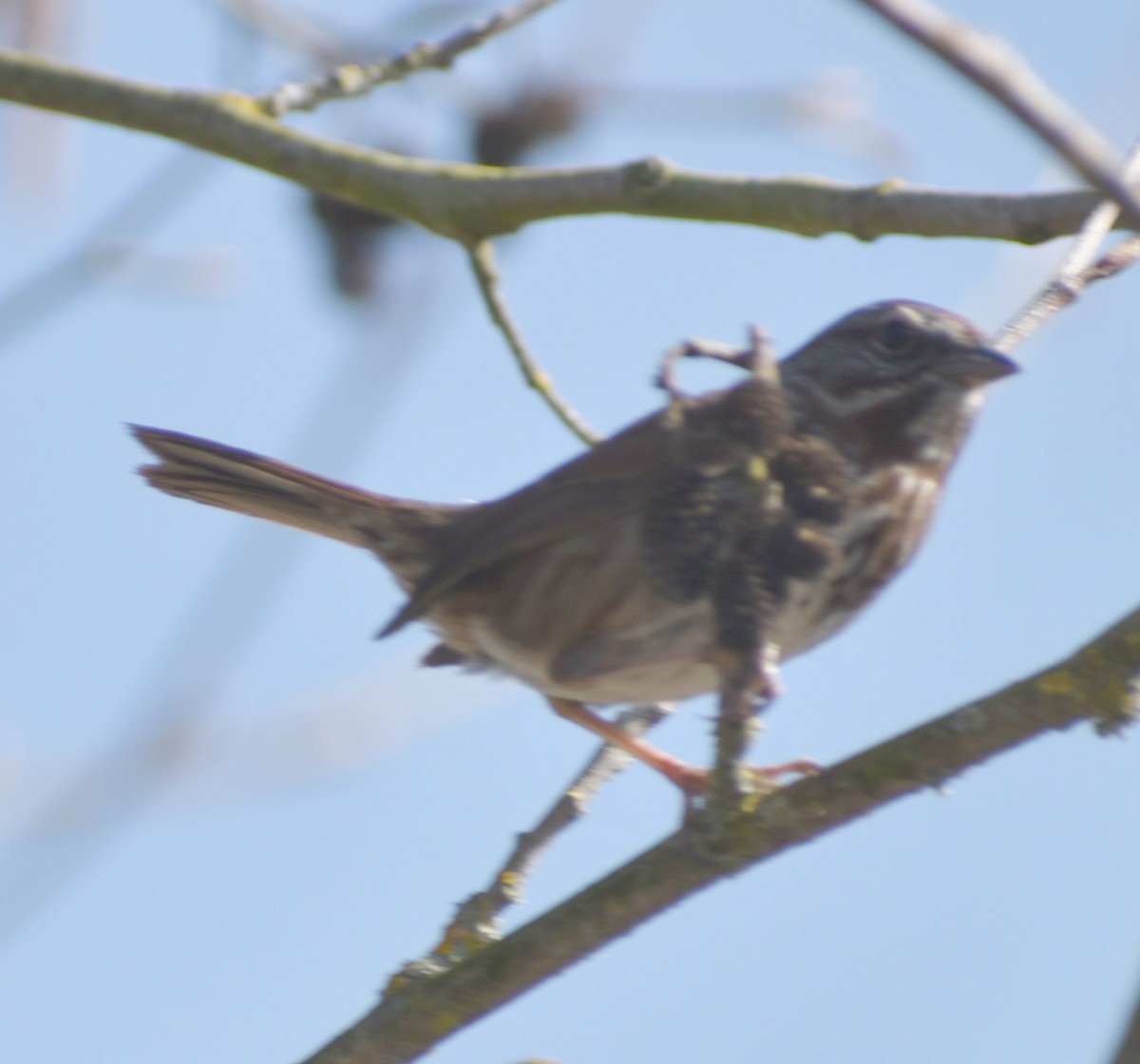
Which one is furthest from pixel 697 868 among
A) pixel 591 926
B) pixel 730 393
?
pixel 730 393

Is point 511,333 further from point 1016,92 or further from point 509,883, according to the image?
point 1016,92

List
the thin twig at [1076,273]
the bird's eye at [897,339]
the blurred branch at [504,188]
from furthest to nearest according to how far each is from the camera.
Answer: the bird's eye at [897,339]
the thin twig at [1076,273]
the blurred branch at [504,188]

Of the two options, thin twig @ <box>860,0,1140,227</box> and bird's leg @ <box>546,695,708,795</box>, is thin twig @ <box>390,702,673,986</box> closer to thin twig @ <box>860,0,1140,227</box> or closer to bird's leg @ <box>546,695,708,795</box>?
bird's leg @ <box>546,695,708,795</box>

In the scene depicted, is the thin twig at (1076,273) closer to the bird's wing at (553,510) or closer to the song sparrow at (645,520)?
the song sparrow at (645,520)

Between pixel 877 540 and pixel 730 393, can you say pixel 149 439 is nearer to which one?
pixel 877 540

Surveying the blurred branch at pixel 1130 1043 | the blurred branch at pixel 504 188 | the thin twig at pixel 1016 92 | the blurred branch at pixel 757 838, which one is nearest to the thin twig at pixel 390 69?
the blurred branch at pixel 504 188

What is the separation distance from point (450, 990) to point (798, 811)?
81cm

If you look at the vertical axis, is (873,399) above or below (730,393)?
above

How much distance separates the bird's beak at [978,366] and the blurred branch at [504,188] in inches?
44.5

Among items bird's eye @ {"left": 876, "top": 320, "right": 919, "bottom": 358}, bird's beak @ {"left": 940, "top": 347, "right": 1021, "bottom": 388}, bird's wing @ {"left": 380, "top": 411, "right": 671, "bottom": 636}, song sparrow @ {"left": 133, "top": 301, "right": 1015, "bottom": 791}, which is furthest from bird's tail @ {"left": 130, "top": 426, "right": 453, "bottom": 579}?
bird's beak @ {"left": 940, "top": 347, "right": 1021, "bottom": 388}

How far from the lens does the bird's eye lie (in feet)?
16.1

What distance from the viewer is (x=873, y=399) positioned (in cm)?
488

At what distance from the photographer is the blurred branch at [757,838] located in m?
3.07

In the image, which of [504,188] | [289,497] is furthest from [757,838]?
[289,497]
